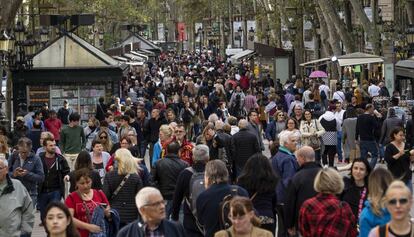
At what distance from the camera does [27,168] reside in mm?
14781

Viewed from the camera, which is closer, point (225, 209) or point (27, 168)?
point (225, 209)

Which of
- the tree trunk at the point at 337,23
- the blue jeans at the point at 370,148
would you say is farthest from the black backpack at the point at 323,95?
the blue jeans at the point at 370,148

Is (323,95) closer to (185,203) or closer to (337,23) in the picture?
(337,23)

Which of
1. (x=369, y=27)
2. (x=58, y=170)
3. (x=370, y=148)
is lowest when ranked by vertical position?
(x=370, y=148)

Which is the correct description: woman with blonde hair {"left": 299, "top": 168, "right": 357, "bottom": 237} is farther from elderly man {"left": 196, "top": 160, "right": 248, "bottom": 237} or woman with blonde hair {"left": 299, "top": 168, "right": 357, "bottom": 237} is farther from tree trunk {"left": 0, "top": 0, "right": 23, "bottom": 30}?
tree trunk {"left": 0, "top": 0, "right": 23, "bottom": 30}

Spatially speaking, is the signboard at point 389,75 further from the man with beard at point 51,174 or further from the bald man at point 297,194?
the bald man at point 297,194

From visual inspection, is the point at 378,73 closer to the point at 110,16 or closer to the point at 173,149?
the point at 110,16

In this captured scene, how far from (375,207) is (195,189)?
3.08m

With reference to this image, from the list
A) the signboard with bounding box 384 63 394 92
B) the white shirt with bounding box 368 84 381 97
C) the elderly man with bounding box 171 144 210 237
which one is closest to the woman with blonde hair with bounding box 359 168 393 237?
the elderly man with bounding box 171 144 210 237

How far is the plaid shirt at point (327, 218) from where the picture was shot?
32.9 feet

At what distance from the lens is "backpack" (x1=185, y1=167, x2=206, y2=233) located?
1218 centimetres

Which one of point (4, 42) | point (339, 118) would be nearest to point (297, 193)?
point (339, 118)

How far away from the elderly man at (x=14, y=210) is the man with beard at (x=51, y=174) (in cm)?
408

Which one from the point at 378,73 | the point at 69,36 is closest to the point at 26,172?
the point at 69,36
